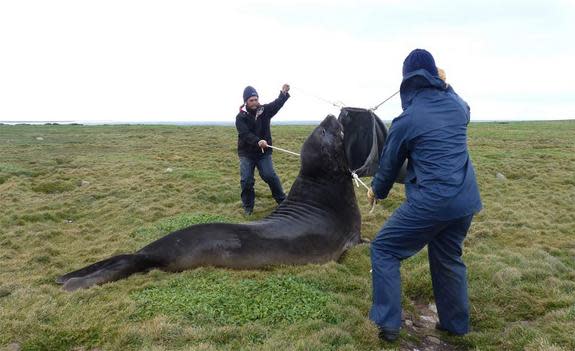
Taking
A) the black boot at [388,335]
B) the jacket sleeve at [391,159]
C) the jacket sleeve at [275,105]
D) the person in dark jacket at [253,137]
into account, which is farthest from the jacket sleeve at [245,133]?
the black boot at [388,335]

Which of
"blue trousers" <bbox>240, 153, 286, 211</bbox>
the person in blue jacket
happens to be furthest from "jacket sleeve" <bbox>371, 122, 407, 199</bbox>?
"blue trousers" <bbox>240, 153, 286, 211</bbox>

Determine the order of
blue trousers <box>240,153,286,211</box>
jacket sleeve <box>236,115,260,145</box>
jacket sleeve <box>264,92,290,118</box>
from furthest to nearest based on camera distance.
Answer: blue trousers <box>240,153,286,211</box>
jacket sleeve <box>264,92,290,118</box>
jacket sleeve <box>236,115,260,145</box>

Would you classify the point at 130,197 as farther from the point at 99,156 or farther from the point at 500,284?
the point at 99,156

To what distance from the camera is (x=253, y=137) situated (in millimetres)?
10633

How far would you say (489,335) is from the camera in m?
5.45

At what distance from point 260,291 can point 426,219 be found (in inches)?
96.7

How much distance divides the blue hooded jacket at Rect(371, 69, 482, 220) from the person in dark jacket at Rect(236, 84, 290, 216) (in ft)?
18.1

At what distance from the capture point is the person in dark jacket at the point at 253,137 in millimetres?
10742

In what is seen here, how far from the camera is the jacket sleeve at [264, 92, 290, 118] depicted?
423 inches

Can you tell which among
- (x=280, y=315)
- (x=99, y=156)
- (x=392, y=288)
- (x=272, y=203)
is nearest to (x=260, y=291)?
(x=280, y=315)

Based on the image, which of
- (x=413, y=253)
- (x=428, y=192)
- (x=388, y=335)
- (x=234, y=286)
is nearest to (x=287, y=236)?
(x=234, y=286)

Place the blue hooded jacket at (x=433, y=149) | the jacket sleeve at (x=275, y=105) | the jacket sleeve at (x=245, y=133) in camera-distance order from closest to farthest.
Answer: the blue hooded jacket at (x=433, y=149) < the jacket sleeve at (x=245, y=133) < the jacket sleeve at (x=275, y=105)

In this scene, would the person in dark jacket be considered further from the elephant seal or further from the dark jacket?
the elephant seal

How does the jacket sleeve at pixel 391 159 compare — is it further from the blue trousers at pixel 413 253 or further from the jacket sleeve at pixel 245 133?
the jacket sleeve at pixel 245 133
